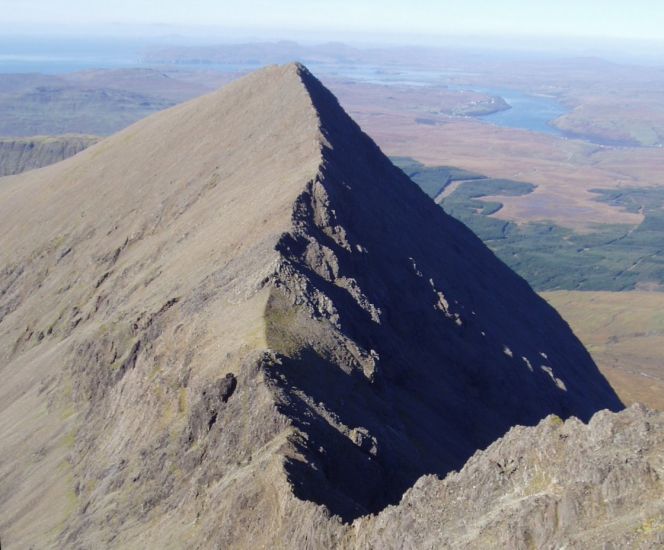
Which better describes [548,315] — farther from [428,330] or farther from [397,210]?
[428,330]

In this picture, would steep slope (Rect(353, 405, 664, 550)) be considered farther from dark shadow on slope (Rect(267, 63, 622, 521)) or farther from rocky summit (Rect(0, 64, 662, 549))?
dark shadow on slope (Rect(267, 63, 622, 521))

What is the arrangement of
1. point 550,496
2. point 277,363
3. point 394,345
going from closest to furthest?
point 550,496 → point 277,363 → point 394,345

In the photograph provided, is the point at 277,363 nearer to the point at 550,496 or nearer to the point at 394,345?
the point at 394,345

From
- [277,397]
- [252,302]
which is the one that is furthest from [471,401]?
[277,397]

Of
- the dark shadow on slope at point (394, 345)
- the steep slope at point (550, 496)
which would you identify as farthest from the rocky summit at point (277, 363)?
the dark shadow on slope at point (394, 345)

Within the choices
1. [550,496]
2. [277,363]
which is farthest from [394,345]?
[550,496]

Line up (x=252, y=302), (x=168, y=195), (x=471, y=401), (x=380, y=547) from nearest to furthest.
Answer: (x=380, y=547) < (x=252, y=302) < (x=471, y=401) < (x=168, y=195)
